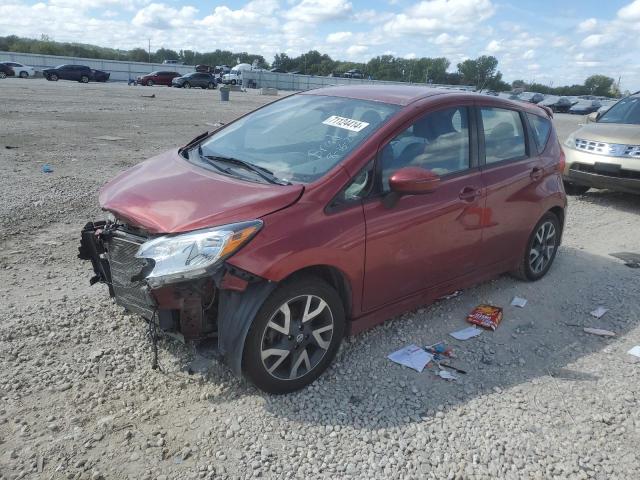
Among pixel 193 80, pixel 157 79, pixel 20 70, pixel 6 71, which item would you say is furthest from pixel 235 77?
pixel 6 71

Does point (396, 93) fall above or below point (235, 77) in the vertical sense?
below

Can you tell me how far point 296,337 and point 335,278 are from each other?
0.45 metres

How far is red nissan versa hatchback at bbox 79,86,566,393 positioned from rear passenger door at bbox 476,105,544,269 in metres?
0.02

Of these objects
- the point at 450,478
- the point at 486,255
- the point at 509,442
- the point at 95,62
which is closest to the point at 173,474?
the point at 450,478

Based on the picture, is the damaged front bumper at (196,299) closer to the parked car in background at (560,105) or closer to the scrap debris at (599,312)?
the scrap debris at (599,312)

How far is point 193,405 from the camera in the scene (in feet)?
10.3

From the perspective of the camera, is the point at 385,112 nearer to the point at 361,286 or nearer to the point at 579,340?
the point at 361,286

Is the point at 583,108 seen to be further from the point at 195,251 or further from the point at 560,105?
the point at 195,251

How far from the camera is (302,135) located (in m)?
3.93

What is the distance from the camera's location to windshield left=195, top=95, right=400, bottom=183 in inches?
140

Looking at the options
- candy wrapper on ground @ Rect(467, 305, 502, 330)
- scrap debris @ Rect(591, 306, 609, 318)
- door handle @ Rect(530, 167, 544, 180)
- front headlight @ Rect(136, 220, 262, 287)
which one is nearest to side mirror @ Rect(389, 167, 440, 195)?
front headlight @ Rect(136, 220, 262, 287)

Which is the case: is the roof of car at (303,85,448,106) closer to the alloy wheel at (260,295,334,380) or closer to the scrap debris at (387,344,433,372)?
the alloy wheel at (260,295,334,380)

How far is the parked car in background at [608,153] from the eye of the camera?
806 centimetres

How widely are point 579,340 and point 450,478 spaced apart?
81.6 inches
